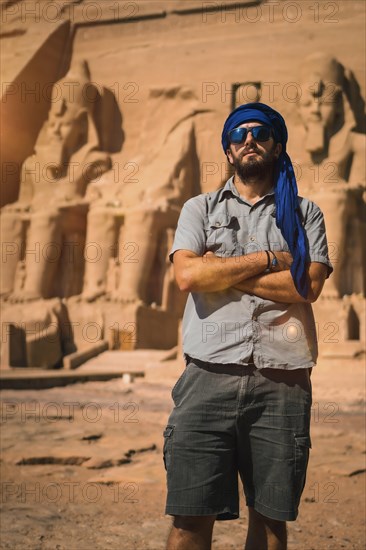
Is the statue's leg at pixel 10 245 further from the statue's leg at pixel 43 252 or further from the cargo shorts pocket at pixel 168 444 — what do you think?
the cargo shorts pocket at pixel 168 444

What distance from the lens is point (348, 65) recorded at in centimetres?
1991

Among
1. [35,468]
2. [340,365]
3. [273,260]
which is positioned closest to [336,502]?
[35,468]

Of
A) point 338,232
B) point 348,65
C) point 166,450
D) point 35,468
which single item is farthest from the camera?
point 348,65

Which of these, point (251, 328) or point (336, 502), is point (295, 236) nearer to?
point (251, 328)

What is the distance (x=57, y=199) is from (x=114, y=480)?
1637 cm

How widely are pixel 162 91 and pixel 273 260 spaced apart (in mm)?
19424

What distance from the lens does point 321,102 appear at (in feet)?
61.2

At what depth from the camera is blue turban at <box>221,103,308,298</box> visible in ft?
7.72

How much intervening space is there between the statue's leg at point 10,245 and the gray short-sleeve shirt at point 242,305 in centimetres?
1809

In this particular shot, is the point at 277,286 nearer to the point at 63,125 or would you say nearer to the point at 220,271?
the point at 220,271

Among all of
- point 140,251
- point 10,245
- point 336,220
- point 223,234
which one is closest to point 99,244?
point 140,251

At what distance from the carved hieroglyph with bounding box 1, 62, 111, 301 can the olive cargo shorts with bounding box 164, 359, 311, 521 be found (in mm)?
17166

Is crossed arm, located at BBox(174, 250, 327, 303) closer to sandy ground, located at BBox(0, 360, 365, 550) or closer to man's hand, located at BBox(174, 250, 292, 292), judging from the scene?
man's hand, located at BBox(174, 250, 292, 292)

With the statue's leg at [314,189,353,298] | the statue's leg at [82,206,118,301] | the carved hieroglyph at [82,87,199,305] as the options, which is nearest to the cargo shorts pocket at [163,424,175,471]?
the statue's leg at [314,189,353,298]
